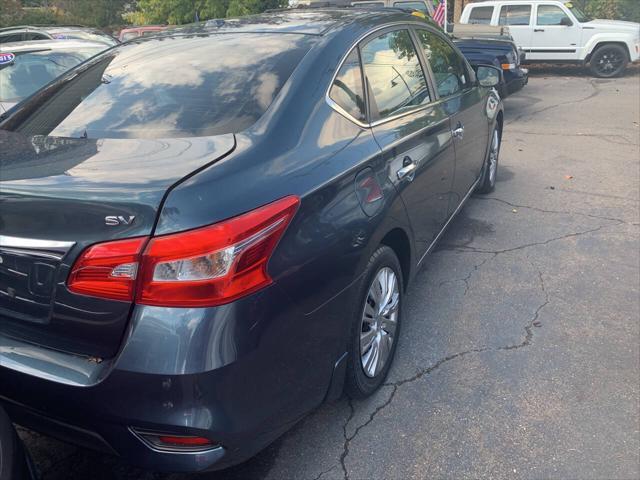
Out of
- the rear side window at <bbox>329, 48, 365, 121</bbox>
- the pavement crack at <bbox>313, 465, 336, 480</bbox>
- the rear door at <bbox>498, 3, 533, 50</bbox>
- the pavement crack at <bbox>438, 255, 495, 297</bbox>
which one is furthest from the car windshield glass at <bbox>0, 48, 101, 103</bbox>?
the rear door at <bbox>498, 3, 533, 50</bbox>

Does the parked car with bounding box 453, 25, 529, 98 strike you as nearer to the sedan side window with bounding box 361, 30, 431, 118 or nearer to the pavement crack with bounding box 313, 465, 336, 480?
the sedan side window with bounding box 361, 30, 431, 118

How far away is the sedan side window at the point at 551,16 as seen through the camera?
13602 millimetres

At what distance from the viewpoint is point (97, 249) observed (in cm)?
174

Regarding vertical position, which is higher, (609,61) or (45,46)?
(45,46)

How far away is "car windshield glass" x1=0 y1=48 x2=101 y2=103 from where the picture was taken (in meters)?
5.81

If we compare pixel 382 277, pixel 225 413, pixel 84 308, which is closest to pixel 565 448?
pixel 382 277

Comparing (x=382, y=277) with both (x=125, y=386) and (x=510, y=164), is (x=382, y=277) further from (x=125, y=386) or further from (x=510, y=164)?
(x=510, y=164)

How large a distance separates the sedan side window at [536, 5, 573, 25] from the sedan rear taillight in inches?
559

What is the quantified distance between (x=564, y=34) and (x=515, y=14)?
127 centimetres

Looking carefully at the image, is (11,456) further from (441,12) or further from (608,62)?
(608,62)

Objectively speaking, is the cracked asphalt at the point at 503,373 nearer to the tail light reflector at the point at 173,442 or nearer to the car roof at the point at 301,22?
the tail light reflector at the point at 173,442

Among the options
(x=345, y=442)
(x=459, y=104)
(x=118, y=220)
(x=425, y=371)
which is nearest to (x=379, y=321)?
(x=425, y=371)

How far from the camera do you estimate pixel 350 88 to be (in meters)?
2.67

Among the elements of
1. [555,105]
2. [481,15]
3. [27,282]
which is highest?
[481,15]
